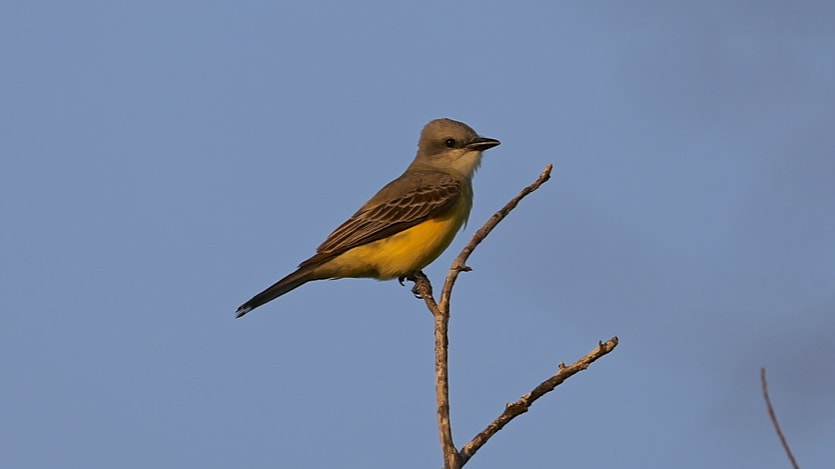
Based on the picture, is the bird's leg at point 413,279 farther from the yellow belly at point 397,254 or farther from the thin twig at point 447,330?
the thin twig at point 447,330

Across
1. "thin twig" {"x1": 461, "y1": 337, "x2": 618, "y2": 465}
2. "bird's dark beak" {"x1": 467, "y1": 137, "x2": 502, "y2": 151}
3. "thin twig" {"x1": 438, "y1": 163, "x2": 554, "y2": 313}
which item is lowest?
"thin twig" {"x1": 461, "y1": 337, "x2": 618, "y2": 465}

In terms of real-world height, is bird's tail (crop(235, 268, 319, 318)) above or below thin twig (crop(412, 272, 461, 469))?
above

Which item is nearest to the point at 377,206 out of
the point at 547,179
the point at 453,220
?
the point at 453,220

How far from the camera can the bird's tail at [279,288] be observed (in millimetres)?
9328

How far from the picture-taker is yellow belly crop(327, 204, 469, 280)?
387 inches

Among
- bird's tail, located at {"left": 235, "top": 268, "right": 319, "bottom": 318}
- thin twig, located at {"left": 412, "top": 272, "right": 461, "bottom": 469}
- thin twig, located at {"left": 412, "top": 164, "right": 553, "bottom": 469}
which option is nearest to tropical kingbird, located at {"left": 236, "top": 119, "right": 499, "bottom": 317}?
bird's tail, located at {"left": 235, "top": 268, "right": 319, "bottom": 318}

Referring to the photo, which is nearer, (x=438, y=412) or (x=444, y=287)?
(x=438, y=412)

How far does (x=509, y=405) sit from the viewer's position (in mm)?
5051

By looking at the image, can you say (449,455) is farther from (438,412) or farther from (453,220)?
(453,220)

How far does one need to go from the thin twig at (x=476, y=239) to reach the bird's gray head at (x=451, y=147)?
4.83 m

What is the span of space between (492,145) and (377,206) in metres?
1.37

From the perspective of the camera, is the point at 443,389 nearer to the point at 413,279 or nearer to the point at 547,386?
the point at 547,386

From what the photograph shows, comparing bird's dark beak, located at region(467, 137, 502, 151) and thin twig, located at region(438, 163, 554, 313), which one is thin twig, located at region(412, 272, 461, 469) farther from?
bird's dark beak, located at region(467, 137, 502, 151)

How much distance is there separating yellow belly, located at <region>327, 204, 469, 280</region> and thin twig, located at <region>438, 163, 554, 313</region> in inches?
141
